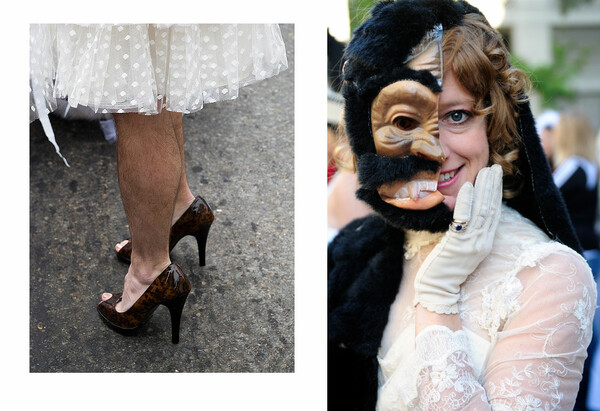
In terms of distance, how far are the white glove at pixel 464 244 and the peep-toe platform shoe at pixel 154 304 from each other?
55cm

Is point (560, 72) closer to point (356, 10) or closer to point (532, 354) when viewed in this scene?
point (356, 10)

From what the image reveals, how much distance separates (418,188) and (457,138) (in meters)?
0.12

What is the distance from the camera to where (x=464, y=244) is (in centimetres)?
103

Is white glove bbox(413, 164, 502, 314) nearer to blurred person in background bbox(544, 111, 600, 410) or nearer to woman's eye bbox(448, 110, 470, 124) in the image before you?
woman's eye bbox(448, 110, 470, 124)

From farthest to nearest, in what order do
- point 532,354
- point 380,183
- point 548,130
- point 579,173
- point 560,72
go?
point 560,72
point 548,130
point 579,173
point 380,183
point 532,354

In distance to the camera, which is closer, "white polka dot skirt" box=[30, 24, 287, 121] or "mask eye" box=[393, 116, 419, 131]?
"mask eye" box=[393, 116, 419, 131]

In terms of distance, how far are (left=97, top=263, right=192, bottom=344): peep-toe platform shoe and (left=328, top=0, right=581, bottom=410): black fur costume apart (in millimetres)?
345

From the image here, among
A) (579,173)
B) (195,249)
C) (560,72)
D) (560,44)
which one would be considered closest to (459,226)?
(195,249)

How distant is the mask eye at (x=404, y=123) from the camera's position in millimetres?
1047

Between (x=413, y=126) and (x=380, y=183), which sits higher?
(x=413, y=126)

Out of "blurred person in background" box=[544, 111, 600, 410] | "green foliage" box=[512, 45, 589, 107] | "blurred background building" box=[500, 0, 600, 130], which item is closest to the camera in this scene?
"blurred person in background" box=[544, 111, 600, 410]

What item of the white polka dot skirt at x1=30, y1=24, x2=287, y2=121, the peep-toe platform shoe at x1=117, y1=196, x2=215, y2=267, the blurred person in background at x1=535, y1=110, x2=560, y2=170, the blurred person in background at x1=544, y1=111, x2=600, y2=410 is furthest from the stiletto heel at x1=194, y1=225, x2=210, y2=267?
the blurred person in background at x1=535, y1=110, x2=560, y2=170

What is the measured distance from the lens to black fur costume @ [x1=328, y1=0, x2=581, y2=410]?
3.38ft

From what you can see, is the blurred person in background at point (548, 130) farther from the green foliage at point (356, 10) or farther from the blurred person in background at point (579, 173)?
the green foliage at point (356, 10)
